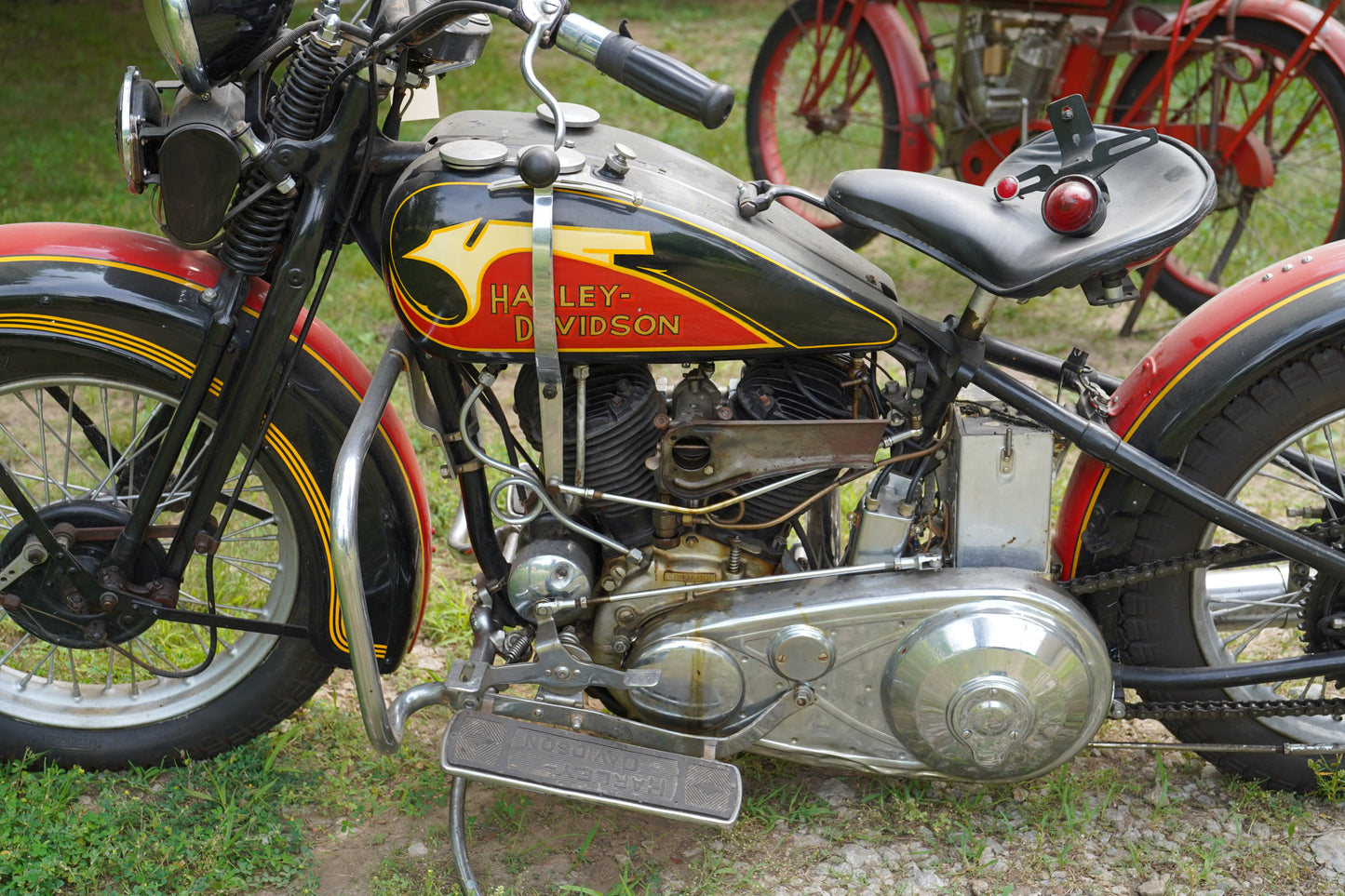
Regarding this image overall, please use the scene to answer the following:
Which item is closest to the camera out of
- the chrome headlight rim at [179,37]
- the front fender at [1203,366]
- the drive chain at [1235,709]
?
the chrome headlight rim at [179,37]

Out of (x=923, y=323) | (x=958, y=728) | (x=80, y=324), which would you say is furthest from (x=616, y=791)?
(x=80, y=324)

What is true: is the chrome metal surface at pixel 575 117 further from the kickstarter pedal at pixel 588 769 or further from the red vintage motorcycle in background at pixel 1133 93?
the red vintage motorcycle in background at pixel 1133 93

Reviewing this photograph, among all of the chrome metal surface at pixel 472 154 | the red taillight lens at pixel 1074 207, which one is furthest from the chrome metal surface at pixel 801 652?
the chrome metal surface at pixel 472 154

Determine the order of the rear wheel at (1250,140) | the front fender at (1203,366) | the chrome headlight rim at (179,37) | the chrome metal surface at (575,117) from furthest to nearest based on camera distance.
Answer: the rear wheel at (1250,140), the chrome metal surface at (575,117), the front fender at (1203,366), the chrome headlight rim at (179,37)

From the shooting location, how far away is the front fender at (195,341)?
212 cm

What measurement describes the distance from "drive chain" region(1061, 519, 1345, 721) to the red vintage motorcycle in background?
242cm

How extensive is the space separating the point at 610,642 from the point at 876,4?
375 centimetres

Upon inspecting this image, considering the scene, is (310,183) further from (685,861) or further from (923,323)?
(685,861)

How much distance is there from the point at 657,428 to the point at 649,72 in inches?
24.9

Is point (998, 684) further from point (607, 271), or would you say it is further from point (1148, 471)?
point (607, 271)

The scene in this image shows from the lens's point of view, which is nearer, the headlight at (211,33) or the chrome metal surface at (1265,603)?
the headlight at (211,33)

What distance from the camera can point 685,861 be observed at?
94.9 inches

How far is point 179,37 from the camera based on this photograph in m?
1.85

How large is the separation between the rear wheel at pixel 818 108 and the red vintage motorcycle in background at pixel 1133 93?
0.01 meters
